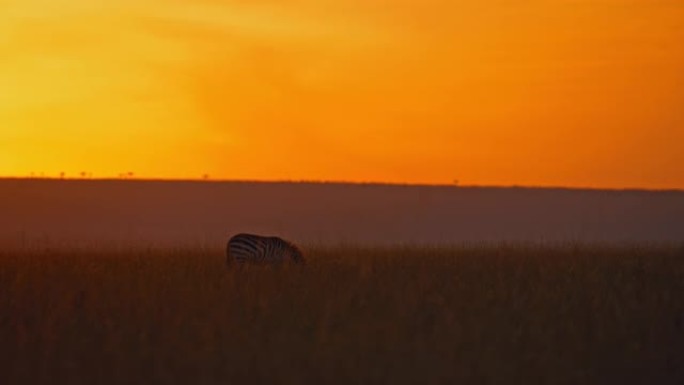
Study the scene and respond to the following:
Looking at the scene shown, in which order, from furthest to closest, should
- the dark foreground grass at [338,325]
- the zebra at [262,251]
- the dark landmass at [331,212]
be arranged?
the dark landmass at [331,212] < the zebra at [262,251] < the dark foreground grass at [338,325]

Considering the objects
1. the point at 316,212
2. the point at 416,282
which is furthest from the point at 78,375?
the point at 316,212

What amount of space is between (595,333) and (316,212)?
5140cm

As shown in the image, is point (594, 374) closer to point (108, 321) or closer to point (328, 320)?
point (328, 320)

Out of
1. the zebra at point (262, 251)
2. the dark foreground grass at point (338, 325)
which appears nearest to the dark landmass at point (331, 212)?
the zebra at point (262, 251)

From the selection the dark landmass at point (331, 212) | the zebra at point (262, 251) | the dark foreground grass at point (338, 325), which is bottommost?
the dark foreground grass at point (338, 325)

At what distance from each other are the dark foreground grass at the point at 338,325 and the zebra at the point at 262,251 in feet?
5.13

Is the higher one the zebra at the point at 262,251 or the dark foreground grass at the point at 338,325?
the zebra at the point at 262,251

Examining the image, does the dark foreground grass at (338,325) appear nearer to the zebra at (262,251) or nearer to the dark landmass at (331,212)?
the zebra at (262,251)

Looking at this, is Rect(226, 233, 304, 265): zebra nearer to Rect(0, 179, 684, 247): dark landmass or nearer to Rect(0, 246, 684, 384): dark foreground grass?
Rect(0, 246, 684, 384): dark foreground grass

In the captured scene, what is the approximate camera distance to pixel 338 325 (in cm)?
1229

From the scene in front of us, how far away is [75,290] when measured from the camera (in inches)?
575

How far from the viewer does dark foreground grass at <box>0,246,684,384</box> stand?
10.4m

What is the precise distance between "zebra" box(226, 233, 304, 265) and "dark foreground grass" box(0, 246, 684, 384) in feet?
5.13

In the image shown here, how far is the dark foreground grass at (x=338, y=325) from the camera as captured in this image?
10406 millimetres
